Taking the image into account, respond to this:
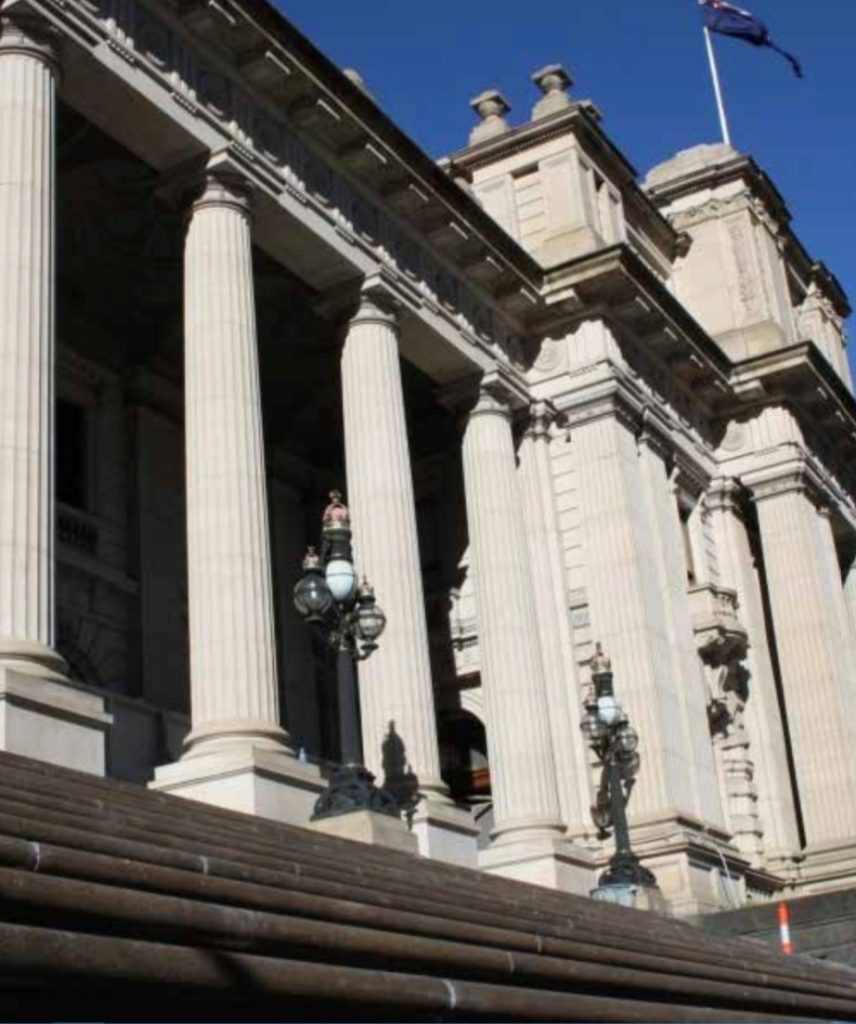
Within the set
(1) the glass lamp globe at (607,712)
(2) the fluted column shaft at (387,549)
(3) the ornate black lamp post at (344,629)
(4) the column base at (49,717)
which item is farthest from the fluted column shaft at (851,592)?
(4) the column base at (49,717)

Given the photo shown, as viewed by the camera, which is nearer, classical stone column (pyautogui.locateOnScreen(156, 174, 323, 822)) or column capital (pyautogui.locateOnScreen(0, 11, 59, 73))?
classical stone column (pyautogui.locateOnScreen(156, 174, 323, 822))

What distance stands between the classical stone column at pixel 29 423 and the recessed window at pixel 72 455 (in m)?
10.1

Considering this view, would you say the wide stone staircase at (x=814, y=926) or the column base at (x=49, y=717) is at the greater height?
the column base at (x=49, y=717)

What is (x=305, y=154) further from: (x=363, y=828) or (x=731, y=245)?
(x=731, y=245)

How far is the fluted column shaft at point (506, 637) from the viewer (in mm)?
23812

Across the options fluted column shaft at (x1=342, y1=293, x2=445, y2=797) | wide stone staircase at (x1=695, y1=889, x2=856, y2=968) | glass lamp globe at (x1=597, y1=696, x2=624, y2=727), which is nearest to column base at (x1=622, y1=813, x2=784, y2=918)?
wide stone staircase at (x1=695, y1=889, x2=856, y2=968)

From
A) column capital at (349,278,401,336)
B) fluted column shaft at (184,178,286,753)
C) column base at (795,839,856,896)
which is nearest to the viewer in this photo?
fluted column shaft at (184,178,286,753)

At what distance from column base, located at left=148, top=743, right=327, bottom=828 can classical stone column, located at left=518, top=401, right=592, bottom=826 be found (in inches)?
336

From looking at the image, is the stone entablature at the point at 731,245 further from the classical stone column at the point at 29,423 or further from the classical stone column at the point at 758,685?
the classical stone column at the point at 29,423

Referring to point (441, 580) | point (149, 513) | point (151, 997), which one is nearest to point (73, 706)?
point (151, 997)

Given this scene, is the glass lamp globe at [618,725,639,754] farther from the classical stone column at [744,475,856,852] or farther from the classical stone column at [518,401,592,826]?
the classical stone column at [744,475,856,852]

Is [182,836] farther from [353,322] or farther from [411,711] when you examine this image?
[353,322]

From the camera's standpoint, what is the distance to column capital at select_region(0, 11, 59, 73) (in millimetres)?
17328

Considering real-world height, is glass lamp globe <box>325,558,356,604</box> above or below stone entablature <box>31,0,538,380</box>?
below
